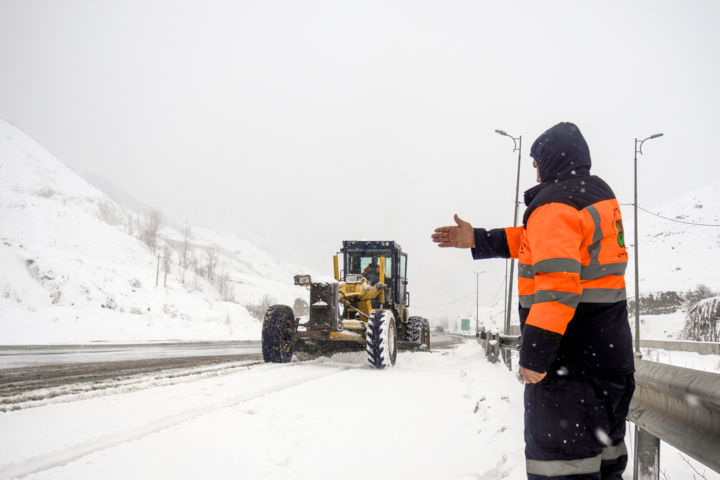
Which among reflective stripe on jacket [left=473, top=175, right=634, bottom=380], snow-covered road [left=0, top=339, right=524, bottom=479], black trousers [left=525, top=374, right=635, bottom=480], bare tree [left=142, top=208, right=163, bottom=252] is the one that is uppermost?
bare tree [left=142, top=208, right=163, bottom=252]

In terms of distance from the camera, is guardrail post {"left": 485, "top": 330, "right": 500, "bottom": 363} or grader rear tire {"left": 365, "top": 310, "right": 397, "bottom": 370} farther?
guardrail post {"left": 485, "top": 330, "right": 500, "bottom": 363}

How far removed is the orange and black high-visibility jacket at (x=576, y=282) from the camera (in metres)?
2.09

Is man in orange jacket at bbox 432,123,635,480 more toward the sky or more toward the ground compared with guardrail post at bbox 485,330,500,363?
more toward the sky

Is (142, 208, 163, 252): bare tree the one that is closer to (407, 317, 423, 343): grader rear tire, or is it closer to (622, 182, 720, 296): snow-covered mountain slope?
(622, 182, 720, 296): snow-covered mountain slope

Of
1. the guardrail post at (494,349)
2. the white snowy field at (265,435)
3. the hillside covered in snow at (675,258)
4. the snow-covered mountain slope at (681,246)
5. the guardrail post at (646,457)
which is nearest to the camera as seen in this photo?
the guardrail post at (646,457)

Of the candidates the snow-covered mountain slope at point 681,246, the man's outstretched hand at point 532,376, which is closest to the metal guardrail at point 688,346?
the man's outstretched hand at point 532,376

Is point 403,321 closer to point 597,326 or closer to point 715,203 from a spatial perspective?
point 597,326

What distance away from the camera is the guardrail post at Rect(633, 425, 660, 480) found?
8.59ft

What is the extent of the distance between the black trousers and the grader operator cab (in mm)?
6743

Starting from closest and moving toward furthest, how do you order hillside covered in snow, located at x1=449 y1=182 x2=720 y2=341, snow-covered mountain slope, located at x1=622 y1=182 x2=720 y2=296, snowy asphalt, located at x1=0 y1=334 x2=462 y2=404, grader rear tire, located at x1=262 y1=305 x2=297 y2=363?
snowy asphalt, located at x1=0 y1=334 x2=462 y2=404 → grader rear tire, located at x1=262 y1=305 x2=297 y2=363 → hillside covered in snow, located at x1=449 y1=182 x2=720 y2=341 → snow-covered mountain slope, located at x1=622 y1=182 x2=720 y2=296

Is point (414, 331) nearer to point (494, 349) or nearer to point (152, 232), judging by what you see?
point (494, 349)

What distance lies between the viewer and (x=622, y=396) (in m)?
2.22

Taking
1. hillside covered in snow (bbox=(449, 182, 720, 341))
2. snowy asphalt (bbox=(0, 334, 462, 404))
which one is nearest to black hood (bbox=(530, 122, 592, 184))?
snowy asphalt (bbox=(0, 334, 462, 404))

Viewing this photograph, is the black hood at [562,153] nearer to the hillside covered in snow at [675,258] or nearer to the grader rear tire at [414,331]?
the grader rear tire at [414,331]
